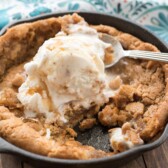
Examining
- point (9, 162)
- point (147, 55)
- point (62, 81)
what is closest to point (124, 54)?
point (147, 55)

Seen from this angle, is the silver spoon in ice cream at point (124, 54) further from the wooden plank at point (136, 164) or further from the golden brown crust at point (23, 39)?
the wooden plank at point (136, 164)

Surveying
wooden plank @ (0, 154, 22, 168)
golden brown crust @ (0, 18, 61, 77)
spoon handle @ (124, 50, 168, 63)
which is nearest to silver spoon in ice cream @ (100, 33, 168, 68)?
spoon handle @ (124, 50, 168, 63)

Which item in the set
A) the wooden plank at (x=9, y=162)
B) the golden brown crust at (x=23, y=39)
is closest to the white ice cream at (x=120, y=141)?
the wooden plank at (x=9, y=162)

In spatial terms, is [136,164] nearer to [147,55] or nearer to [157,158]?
[157,158]

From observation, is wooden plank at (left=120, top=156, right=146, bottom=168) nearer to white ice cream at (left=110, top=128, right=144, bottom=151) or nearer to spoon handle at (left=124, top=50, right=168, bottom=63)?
white ice cream at (left=110, top=128, right=144, bottom=151)

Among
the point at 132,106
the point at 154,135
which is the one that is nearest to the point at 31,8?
the point at 132,106

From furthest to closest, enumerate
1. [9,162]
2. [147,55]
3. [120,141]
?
[147,55]
[9,162]
[120,141]
